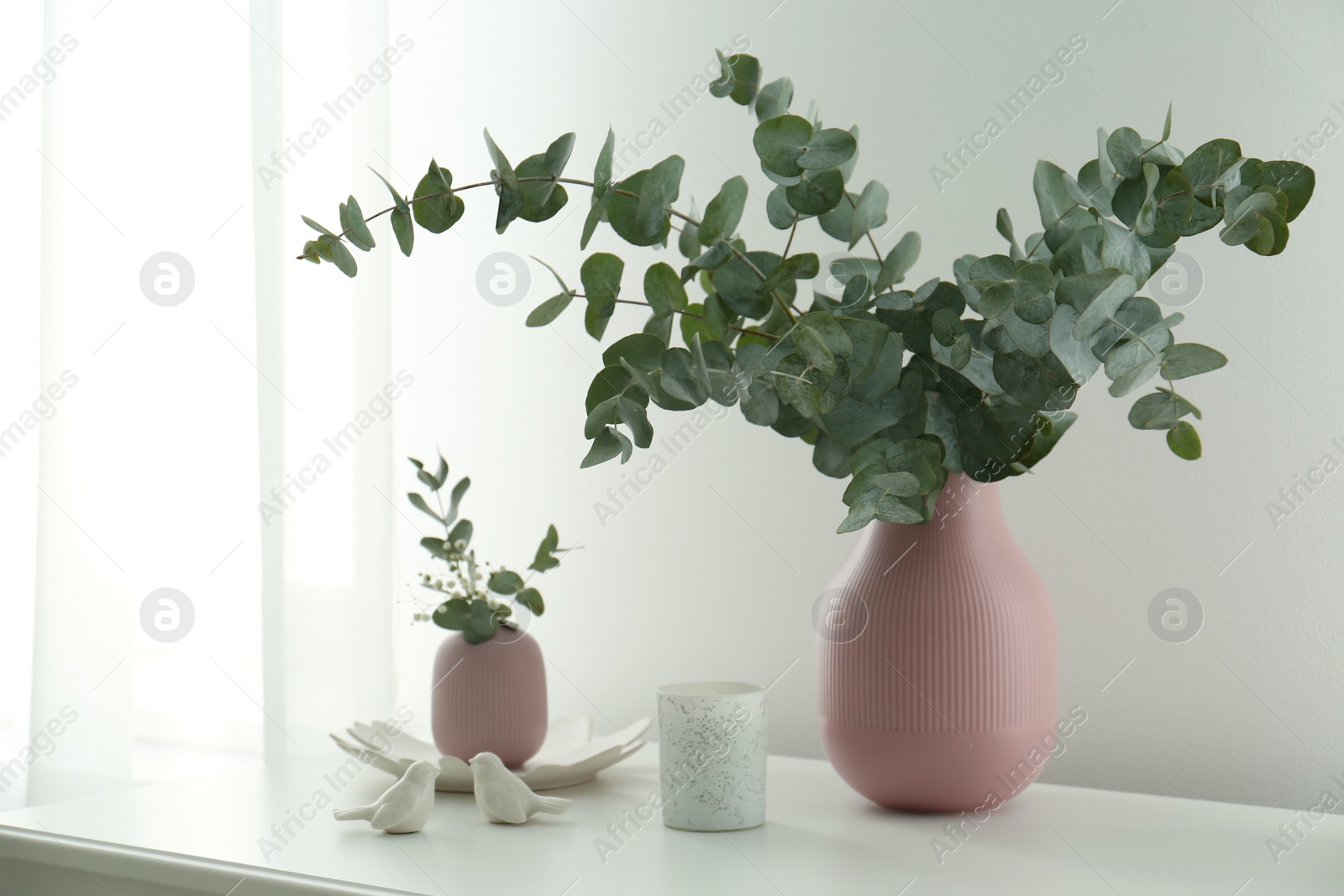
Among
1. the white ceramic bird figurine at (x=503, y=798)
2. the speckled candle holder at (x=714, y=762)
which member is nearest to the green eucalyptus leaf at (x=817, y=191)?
the speckled candle holder at (x=714, y=762)

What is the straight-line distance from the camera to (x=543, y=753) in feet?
3.52

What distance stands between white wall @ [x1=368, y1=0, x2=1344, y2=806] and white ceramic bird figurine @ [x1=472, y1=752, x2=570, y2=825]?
0.39 metres

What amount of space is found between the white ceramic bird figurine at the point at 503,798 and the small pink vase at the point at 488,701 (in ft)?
0.47

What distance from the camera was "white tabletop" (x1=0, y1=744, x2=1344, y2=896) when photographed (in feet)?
2.25

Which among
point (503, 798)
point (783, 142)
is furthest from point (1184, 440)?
point (503, 798)

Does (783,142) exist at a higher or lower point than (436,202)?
higher

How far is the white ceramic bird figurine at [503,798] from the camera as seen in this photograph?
838 mm

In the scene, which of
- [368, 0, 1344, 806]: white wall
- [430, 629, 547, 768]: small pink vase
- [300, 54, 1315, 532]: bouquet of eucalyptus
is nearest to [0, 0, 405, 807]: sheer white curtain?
[368, 0, 1344, 806]: white wall

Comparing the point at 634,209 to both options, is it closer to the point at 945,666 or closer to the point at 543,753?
the point at 945,666

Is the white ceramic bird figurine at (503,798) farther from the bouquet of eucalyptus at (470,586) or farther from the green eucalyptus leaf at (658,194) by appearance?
the green eucalyptus leaf at (658,194)

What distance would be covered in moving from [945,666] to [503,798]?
0.35 m

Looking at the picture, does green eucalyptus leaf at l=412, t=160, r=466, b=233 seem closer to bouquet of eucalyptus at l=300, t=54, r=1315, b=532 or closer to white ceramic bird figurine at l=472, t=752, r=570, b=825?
bouquet of eucalyptus at l=300, t=54, r=1315, b=532

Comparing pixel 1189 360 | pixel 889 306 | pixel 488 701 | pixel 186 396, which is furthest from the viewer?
pixel 186 396

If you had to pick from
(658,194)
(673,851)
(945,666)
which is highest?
(658,194)
